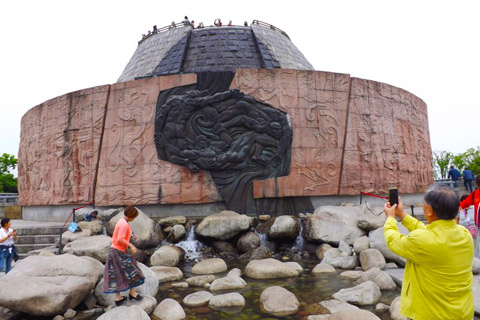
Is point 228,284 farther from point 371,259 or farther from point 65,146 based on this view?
point 65,146

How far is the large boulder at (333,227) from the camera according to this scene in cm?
920

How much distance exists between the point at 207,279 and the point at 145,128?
634cm

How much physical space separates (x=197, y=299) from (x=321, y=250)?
4.31 metres

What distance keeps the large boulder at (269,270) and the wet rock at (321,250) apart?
1.64m

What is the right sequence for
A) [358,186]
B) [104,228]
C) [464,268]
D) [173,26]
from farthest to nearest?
[173,26], [358,186], [104,228], [464,268]

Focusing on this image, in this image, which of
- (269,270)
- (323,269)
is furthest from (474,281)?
(269,270)

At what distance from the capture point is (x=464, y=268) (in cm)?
213

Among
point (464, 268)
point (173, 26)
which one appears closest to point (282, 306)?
point (464, 268)

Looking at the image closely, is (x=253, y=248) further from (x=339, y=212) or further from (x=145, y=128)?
(x=145, y=128)

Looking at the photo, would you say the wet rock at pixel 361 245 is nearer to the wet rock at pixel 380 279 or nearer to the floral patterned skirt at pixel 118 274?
the wet rock at pixel 380 279

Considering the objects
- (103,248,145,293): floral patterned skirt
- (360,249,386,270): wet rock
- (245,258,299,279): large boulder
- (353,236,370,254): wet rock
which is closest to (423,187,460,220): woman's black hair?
(103,248,145,293): floral patterned skirt

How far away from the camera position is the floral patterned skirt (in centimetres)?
492

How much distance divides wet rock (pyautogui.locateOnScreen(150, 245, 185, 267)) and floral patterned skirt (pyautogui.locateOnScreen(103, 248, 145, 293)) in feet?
10.9

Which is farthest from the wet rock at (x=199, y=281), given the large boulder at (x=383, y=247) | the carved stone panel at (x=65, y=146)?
the carved stone panel at (x=65, y=146)
